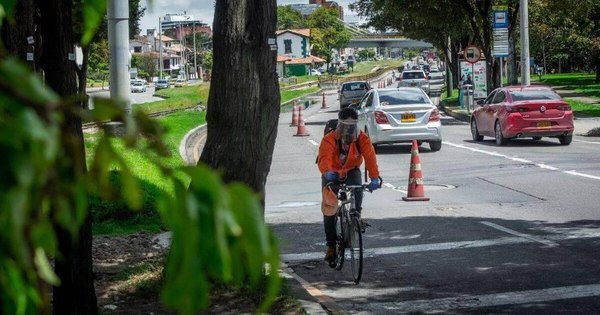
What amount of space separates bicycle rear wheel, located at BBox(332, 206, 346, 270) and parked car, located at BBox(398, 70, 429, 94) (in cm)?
5418

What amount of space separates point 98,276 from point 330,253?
8.01 ft

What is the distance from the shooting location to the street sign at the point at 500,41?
1545 inches

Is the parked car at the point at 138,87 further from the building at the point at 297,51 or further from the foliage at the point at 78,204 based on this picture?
the foliage at the point at 78,204

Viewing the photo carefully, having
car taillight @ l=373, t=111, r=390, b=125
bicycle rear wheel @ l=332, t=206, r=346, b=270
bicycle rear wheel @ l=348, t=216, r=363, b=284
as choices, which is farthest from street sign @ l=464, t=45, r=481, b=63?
bicycle rear wheel @ l=348, t=216, r=363, b=284

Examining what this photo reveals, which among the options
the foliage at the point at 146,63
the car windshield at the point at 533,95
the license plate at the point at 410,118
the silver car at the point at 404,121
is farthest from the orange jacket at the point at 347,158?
the foliage at the point at 146,63

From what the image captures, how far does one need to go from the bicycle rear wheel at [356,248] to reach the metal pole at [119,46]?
592 inches

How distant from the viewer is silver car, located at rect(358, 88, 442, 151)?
25078mm

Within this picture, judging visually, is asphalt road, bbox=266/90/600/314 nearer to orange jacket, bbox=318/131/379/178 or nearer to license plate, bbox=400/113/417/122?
orange jacket, bbox=318/131/379/178

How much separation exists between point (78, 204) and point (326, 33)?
162508mm

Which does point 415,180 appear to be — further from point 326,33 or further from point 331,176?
point 326,33

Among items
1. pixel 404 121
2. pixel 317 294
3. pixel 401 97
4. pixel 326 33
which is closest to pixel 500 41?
pixel 401 97

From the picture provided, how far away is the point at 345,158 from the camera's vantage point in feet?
35.2

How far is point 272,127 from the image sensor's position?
9.39m

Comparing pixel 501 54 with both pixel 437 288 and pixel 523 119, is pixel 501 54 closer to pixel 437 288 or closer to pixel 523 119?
pixel 523 119
